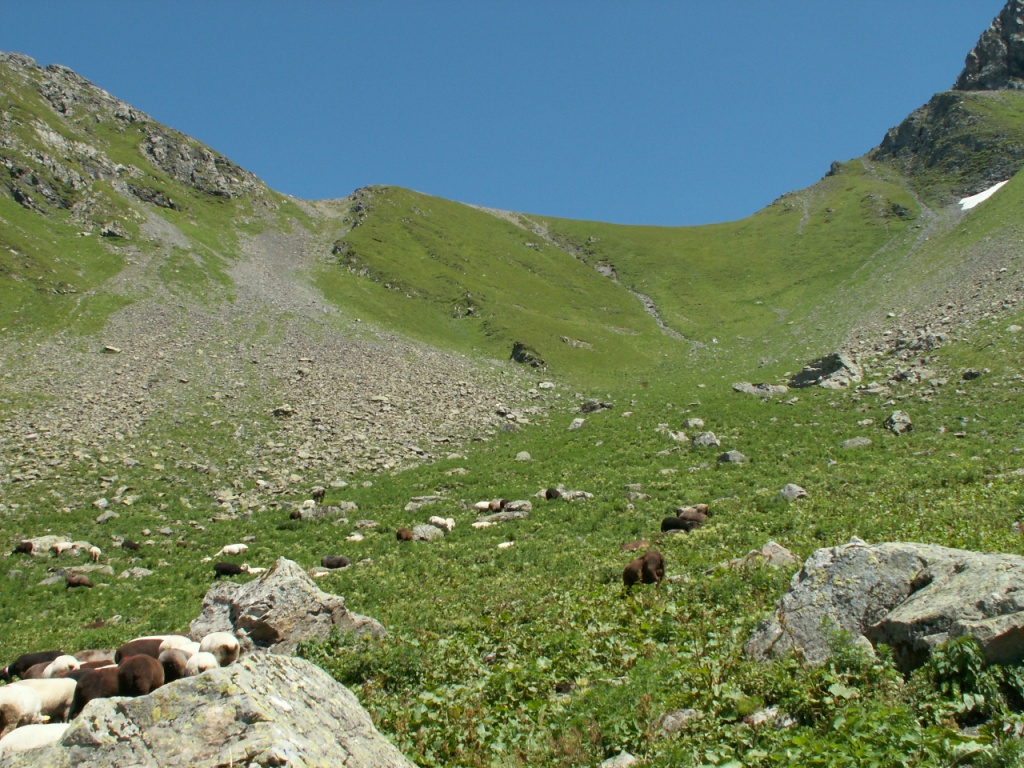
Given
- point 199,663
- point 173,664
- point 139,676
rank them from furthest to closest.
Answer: point 199,663 → point 173,664 → point 139,676

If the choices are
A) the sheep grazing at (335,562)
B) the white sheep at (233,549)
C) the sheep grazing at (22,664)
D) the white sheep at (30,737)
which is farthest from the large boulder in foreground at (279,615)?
the white sheep at (233,549)

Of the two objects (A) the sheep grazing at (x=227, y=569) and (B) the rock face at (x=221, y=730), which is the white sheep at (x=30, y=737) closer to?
(B) the rock face at (x=221, y=730)

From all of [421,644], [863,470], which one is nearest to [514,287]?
[863,470]

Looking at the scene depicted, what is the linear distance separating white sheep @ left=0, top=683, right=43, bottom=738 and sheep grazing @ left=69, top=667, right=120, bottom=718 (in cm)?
49

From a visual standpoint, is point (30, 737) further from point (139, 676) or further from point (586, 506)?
point (586, 506)

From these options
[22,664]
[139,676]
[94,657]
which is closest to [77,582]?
[22,664]

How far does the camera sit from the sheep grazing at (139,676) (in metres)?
10.6

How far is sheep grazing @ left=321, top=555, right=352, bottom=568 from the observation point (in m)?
20.0

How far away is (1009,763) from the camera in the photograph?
20.0 feet

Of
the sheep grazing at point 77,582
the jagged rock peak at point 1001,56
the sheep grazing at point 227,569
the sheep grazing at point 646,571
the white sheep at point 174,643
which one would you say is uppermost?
the jagged rock peak at point 1001,56

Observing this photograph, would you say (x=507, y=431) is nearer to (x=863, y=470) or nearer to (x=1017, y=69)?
(x=863, y=470)

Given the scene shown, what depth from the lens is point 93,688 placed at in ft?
34.3

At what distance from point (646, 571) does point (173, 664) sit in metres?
9.49

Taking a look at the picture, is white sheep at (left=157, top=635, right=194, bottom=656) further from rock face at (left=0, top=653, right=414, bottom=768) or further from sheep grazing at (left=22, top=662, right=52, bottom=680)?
rock face at (left=0, top=653, right=414, bottom=768)
